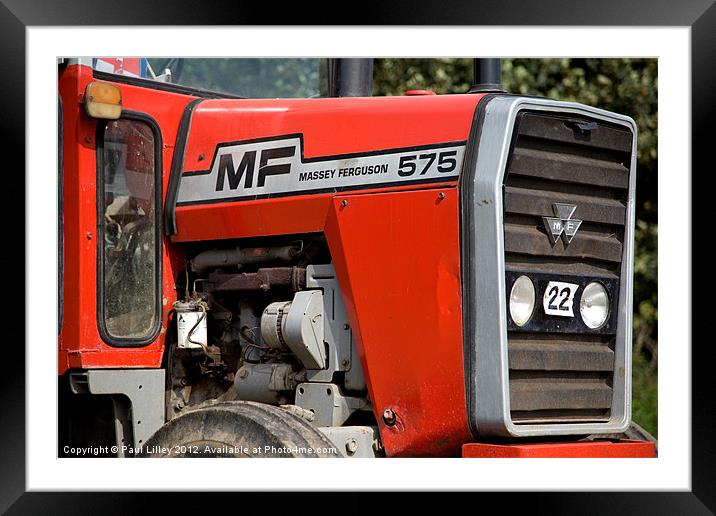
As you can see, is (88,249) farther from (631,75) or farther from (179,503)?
(631,75)

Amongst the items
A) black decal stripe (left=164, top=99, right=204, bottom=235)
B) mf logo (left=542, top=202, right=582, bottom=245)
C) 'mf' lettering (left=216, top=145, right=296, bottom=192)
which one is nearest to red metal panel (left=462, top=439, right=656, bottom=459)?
mf logo (left=542, top=202, right=582, bottom=245)

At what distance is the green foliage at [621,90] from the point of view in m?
9.76

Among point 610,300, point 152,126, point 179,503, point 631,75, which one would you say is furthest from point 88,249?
point 631,75

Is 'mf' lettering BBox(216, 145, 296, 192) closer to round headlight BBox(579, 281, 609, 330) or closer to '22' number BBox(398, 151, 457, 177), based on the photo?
'22' number BBox(398, 151, 457, 177)

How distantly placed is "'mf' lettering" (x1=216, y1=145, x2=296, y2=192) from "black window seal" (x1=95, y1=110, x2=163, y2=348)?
12.0 inches

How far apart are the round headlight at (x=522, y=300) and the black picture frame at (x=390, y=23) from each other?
55 cm

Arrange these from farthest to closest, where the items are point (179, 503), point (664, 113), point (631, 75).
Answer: point (631, 75) → point (664, 113) → point (179, 503)

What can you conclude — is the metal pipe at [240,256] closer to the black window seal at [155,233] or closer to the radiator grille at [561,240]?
the black window seal at [155,233]

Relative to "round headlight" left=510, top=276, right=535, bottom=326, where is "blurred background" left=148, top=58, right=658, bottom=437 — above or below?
above

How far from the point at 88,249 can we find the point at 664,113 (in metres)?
2.25

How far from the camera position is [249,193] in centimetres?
444

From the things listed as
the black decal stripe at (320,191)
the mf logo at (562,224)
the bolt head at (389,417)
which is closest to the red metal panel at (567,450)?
the bolt head at (389,417)

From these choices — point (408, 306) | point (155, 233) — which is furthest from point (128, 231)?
point (408, 306)

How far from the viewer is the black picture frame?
3539mm
